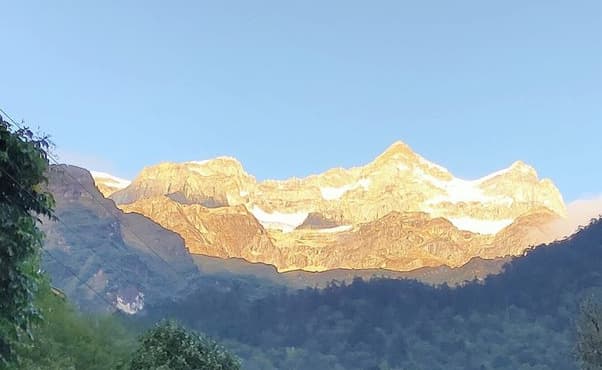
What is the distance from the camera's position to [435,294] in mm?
191000

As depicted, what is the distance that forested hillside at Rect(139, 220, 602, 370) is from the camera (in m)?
155

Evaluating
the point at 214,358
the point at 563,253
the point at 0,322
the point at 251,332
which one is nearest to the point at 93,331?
the point at 214,358

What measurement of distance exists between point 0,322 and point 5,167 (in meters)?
2.77

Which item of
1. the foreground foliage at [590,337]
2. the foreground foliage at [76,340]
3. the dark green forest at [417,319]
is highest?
the dark green forest at [417,319]

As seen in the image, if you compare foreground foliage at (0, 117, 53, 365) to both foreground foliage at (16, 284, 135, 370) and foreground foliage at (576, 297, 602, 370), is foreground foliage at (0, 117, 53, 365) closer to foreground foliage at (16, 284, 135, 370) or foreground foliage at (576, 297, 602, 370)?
foreground foliage at (16, 284, 135, 370)

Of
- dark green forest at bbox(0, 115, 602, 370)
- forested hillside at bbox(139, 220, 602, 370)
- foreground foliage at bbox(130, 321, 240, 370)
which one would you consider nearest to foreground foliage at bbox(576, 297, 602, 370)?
foreground foliage at bbox(130, 321, 240, 370)

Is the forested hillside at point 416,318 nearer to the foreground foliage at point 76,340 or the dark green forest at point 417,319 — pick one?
the dark green forest at point 417,319

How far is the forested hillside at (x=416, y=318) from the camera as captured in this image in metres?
155

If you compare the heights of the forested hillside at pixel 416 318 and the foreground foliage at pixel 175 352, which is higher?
the forested hillside at pixel 416 318

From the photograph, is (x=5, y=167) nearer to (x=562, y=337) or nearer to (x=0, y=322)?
(x=0, y=322)

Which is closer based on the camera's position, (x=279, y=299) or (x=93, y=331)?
(x=93, y=331)

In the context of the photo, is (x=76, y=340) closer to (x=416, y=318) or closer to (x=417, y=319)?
(x=417, y=319)

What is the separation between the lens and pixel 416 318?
182m

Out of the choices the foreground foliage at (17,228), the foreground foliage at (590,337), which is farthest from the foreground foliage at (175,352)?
the foreground foliage at (590,337)
